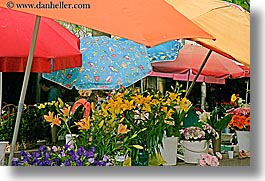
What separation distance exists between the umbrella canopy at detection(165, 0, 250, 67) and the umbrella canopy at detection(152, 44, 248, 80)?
0.15 metres

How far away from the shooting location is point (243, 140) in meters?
4.21

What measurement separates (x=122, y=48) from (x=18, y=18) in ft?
2.78

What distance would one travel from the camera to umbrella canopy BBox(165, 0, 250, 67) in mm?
4094

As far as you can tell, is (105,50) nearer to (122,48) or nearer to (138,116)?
(122,48)

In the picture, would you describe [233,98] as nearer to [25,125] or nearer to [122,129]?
[122,129]

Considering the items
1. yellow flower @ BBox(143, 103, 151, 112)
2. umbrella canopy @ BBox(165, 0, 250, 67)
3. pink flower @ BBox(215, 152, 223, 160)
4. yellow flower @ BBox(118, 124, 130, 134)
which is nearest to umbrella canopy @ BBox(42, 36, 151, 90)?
yellow flower @ BBox(143, 103, 151, 112)

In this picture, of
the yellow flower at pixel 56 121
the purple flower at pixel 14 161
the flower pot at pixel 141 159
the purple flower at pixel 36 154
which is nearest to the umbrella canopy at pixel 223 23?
the flower pot at pixel 141 159

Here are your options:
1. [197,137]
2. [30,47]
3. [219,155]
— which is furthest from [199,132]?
[30,47]

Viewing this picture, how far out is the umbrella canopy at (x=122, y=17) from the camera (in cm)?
324

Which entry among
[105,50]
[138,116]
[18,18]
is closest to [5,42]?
[18,18]

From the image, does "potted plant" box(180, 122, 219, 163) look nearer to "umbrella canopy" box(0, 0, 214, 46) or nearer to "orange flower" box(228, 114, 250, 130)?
"orange flower" box(228, 114, 250, 130)

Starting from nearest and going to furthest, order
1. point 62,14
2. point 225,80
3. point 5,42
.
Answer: point 62,14 < point 5,42 < point 225,80

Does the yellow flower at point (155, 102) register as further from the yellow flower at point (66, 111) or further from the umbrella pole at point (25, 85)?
the umbrella pole at point (25, 85)

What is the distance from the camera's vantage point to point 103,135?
168 inches
